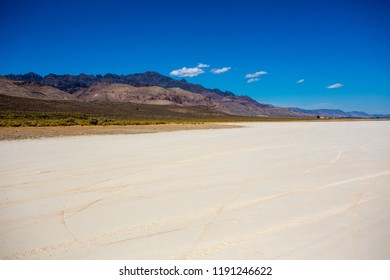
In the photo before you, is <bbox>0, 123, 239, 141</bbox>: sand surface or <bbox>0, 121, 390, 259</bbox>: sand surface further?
<bbox>0, 123, 239, 141</bbox>: sand surface

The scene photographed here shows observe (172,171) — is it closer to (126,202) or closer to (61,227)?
(126,202)

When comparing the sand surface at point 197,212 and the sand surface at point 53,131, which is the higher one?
the sand surface at point 53,131

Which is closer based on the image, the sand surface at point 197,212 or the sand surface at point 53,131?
the sand surface at point 197,212

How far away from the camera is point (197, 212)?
4688 mm

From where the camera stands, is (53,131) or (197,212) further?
(53,131)

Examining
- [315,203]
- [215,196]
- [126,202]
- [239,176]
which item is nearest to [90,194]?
[126,202]

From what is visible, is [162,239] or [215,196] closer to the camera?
[162,239]

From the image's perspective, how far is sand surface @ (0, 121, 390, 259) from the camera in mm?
3475

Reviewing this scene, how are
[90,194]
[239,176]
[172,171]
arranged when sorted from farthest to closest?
[172,171], [239,176], [90,194]

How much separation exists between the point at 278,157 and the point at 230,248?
23.4ft

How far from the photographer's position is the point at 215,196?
5582 mm

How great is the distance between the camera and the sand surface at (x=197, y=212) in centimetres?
347

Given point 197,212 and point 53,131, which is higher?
point 53,131

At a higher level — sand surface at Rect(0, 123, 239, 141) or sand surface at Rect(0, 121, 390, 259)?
sand surface at Rect(0, 123, 239, 141)
